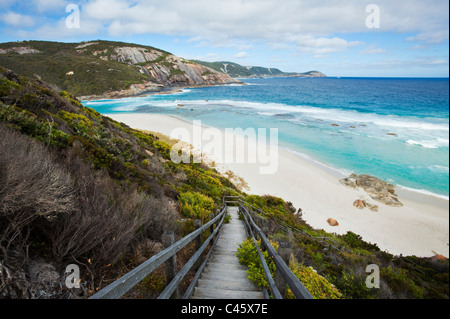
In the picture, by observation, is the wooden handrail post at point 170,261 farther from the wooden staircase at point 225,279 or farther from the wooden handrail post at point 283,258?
the wooden handrail post at point 283,258

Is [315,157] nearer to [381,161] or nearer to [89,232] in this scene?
[381,161]

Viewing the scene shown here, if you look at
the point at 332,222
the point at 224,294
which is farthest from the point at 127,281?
the point at 332,222

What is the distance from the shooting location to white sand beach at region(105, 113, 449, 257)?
1252 centimetres

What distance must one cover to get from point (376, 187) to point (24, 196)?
2199 centimetres

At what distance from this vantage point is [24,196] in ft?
8.62

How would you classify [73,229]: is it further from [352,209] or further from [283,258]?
[352,209]

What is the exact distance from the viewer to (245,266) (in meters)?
4.36

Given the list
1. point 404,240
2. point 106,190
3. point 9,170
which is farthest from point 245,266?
point 404,240

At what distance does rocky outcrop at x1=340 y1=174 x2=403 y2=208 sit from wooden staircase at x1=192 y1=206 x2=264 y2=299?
647 inches

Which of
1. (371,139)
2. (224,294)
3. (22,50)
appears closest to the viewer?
(224,294)

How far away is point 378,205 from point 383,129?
25.6 m

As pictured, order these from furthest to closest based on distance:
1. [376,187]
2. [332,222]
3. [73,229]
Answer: [376,187] < [332,222] < [73,229]

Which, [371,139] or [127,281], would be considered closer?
[127,281]

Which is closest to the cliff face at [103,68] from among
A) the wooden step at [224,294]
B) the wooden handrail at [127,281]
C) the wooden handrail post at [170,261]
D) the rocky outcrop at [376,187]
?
the rocky outcrop at [376,187]
